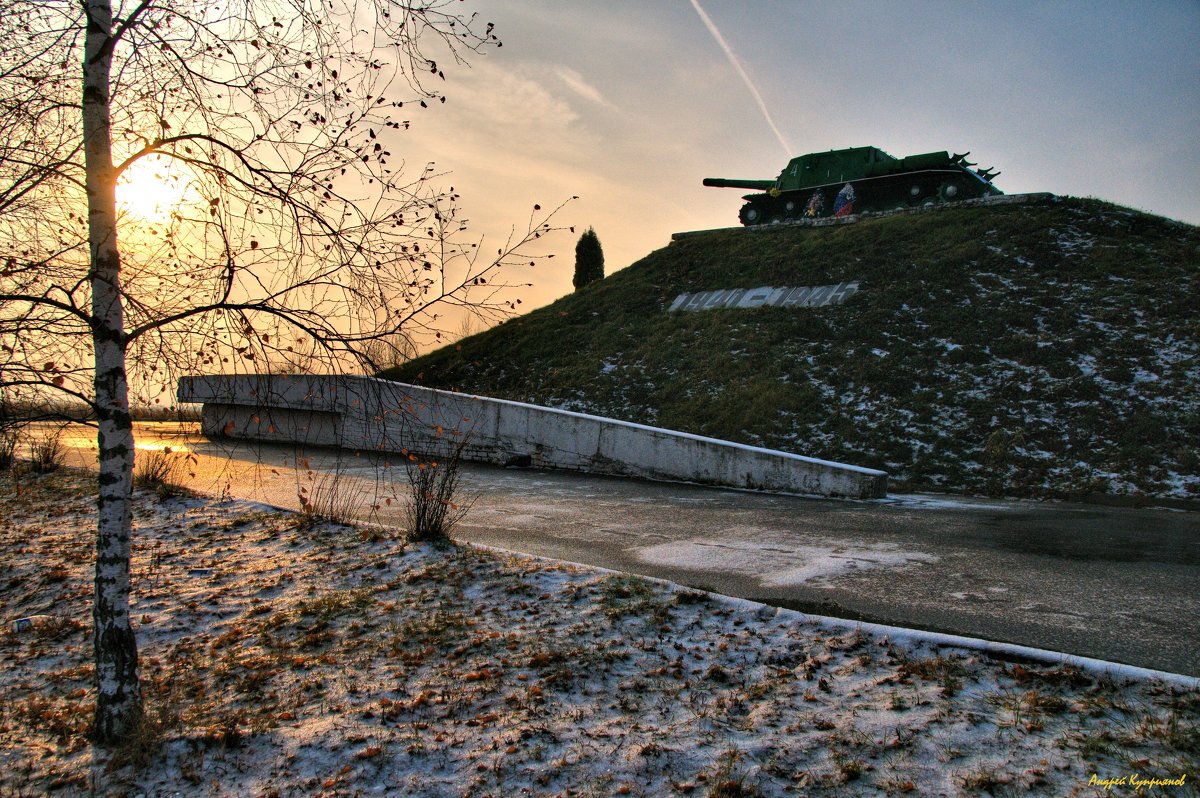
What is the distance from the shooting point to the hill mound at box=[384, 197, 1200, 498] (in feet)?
35.7

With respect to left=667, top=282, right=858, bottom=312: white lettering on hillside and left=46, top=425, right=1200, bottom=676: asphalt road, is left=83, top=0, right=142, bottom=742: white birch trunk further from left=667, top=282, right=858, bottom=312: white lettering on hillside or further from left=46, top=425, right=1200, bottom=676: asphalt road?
left=667, top=282, right=858, bottom=312: white lettering on hillside

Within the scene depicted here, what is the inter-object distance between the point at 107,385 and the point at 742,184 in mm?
27366

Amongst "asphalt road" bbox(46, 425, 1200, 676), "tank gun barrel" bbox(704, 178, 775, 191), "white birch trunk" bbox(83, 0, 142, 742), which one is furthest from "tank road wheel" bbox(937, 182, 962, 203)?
"white birch trunk" bbox(83, 0, 142, 742)

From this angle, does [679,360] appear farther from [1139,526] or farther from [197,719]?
[197,719]

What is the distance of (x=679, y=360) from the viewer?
55.5ft

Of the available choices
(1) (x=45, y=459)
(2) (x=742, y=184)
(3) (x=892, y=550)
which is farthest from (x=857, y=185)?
(1) (x=45, y=459)

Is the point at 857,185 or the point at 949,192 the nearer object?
the point at 949,192

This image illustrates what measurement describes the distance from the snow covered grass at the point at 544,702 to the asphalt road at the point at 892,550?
653 millimetres

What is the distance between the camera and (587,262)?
1079 inches

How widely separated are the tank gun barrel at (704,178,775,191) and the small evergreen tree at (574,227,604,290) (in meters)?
5.63

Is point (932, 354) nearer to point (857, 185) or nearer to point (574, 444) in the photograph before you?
point (574, 444)

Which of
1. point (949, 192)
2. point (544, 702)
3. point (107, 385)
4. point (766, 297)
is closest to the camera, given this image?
point (107, 385)

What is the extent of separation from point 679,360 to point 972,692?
13.9 meters

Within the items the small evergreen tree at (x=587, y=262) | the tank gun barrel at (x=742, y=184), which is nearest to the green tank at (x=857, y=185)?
the tank gun barrel at (x=742, y=184)
